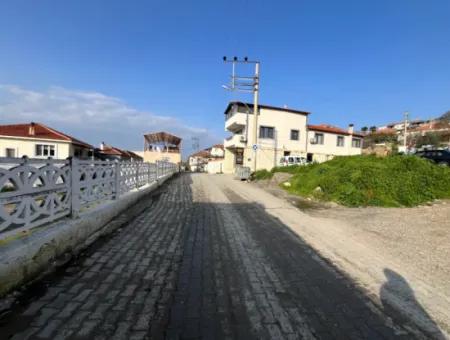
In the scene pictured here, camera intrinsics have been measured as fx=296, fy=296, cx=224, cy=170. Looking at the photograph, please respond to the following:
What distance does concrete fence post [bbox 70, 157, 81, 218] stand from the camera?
5438mm

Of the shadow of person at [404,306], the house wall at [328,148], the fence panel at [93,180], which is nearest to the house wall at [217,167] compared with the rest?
the house wall at [328,148]

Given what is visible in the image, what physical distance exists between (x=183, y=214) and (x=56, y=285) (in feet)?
18.1

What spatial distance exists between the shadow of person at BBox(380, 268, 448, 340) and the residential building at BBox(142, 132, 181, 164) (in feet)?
A: 158

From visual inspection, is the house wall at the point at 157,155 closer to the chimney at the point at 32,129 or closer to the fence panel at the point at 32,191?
the chimney at the point at 32,129

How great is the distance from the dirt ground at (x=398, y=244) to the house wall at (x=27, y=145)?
31894 mm

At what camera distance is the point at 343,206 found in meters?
11.5

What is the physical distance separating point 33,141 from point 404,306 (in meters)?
38.2

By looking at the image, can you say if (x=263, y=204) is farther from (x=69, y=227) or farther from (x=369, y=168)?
(x=69, y=227)

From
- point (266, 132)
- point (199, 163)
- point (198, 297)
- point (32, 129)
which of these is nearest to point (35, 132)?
point (32, 129)

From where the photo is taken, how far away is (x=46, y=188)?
179 inches

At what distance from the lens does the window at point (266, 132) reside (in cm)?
3871

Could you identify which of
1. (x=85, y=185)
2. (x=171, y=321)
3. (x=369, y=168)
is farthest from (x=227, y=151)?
(x=171, y=321)

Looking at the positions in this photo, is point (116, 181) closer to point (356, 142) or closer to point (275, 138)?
point (275, 138)

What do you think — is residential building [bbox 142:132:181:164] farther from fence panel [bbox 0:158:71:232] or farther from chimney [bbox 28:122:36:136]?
fence panel [bbox 0:158:71:232]
